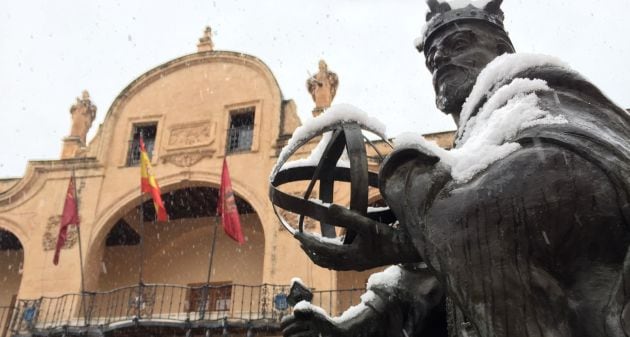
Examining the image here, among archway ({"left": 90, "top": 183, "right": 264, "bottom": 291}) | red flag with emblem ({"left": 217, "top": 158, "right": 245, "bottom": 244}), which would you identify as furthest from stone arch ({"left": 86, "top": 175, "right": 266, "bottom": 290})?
red flag with emblem ({"left": 217, "top": 158, "right": 245, "bottom": 244})

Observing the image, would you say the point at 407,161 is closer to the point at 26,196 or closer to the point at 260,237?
the point at 260,237

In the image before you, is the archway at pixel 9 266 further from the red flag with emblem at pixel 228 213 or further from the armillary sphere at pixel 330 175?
the armillary sphere at pixel 330 175

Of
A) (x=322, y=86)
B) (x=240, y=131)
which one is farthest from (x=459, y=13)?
(x=240, y=131)

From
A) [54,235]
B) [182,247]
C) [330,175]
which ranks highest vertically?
[182,247]

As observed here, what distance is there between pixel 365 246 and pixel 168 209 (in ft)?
51.1

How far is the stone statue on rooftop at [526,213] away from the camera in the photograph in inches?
53.7

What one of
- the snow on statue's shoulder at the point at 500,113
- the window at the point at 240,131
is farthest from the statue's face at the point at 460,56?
the window at the point at 240,131

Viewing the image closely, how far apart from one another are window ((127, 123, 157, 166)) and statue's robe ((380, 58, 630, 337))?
623 inches

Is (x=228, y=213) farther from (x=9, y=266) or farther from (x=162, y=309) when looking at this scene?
(x=9, y=266)

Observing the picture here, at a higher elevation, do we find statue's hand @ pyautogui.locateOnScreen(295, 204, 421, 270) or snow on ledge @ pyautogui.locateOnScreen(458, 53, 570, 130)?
snow on ledge @ pyautogui.locateOnScreen(458, 53, 570, 130)

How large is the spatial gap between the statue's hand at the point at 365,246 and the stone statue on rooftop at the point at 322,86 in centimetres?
1394

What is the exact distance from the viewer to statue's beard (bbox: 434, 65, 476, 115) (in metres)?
2.13

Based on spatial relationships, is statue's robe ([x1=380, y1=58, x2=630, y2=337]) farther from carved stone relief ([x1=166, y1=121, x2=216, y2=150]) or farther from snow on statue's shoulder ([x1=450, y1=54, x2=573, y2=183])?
carved stone relief ([x1=166, y1=121, x2=216, y2=150])

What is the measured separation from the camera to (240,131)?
650 inches
